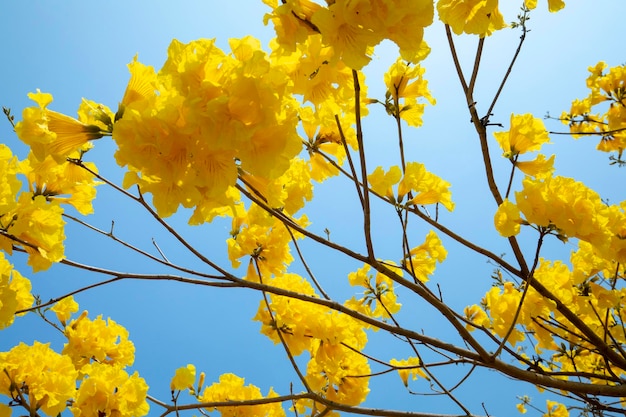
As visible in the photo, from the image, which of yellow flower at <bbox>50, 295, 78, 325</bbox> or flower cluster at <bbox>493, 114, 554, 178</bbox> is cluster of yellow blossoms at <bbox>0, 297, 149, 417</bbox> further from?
flower cluster at <bbox>493, 114, 554, 178</bbox>

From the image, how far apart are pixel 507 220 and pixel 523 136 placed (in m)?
0.83

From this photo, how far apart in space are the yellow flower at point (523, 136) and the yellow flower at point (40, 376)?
11.2 ft

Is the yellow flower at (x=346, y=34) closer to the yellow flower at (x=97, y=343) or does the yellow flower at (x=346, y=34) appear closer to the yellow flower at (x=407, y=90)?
the yellow flower at (x=407, y=90)

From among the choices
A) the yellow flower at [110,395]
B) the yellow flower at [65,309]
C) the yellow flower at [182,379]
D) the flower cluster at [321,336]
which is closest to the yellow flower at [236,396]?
the flower cluster at [321,336]

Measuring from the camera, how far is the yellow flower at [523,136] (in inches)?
112

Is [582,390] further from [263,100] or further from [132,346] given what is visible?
[132,346]

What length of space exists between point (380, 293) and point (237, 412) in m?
1.77

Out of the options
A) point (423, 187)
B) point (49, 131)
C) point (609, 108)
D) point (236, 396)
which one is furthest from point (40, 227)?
point (609, 108)

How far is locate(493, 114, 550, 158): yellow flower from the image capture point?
2836mm

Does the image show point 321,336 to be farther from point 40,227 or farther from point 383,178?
point 40,227

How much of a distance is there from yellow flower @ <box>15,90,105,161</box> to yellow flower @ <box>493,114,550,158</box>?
2571 mm

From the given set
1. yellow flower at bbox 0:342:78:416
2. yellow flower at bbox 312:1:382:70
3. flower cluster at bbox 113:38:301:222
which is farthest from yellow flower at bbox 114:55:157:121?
yellow flower at bbox 0:342:78:416

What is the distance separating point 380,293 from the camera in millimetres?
3861

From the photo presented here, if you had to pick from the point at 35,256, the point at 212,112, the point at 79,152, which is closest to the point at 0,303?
the point at 35,256
